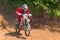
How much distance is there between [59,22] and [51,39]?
2.47 m

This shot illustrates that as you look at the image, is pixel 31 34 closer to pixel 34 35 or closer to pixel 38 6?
pixel 34 35

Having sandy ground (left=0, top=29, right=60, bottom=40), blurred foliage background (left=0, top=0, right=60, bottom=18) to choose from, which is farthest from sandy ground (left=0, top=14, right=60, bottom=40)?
blurred foliage background (left=0, top=0, right=60, bottom=18)

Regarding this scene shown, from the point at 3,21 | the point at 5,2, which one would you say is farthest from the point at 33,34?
the point at 5,2

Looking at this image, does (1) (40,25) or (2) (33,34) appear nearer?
(2) (33,34)

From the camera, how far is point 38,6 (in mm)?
13648

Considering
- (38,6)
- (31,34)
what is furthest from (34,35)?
(38,6)

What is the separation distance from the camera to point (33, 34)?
13273 millimetres

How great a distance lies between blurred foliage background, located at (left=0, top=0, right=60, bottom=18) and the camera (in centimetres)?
1339

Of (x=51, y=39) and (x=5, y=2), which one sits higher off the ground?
(x=5, y=2)

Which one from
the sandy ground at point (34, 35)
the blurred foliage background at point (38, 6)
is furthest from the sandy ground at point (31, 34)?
the blurred foliage background at point (38, 6)

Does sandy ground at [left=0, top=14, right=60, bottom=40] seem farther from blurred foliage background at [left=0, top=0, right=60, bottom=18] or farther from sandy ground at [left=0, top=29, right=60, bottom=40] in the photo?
blurred foliage background at [left=0, top=0, right=60, bottom=18]

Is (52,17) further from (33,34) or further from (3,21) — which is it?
(3,21)

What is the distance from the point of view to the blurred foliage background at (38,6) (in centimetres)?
1339

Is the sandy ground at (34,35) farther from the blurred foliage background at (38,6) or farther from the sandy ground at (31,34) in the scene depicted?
the blurred foliage background at (38,6)
